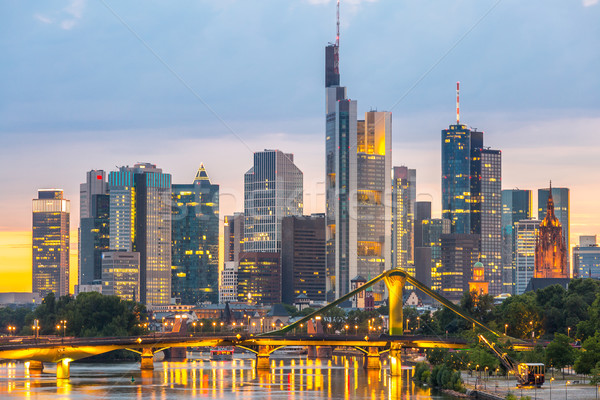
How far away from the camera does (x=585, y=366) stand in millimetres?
120375

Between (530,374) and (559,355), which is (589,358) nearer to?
(530,374)

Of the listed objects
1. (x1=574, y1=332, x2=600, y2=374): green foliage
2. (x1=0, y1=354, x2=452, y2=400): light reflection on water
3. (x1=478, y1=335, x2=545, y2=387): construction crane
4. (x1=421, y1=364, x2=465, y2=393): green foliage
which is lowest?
(x1=0, y1=354, x2=452, y2=400): light reflection on water

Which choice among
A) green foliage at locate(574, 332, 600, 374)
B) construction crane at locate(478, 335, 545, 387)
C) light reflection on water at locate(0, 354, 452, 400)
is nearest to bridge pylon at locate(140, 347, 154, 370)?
light reflection on water at locate(0, 354, 452, 400)

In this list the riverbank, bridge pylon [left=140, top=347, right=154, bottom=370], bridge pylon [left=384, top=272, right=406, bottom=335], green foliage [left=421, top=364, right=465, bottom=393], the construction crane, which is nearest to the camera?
the riverbank

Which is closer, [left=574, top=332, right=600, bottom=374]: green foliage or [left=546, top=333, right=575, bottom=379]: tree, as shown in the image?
[left=574, top=332, right=600, bottom=374]: green foliage

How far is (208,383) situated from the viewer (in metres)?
143

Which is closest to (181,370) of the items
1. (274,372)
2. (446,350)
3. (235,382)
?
(274,372)

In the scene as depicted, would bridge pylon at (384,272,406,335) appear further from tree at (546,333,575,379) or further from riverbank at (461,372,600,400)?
tree at (546,333,575,379)

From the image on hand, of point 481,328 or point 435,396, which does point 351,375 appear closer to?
point 481,328

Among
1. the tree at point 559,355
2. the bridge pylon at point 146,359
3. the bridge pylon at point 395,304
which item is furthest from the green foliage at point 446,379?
the bridge pylon at point 146,359

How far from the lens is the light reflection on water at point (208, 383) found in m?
126

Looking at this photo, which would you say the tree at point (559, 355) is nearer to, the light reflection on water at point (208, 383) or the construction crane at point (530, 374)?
the construction crane at point (530, 374)

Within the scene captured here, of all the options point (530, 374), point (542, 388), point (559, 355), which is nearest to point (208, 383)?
point (530, 374)

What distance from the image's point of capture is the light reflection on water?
414 ft
